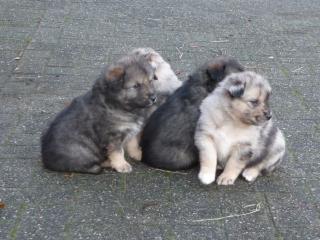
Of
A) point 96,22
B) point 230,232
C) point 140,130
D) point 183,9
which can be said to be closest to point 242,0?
point 183,9

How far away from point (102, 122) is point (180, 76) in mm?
2361

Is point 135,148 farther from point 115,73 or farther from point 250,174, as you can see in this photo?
point 250,174

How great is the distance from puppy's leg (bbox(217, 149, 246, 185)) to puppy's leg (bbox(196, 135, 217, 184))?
9cm

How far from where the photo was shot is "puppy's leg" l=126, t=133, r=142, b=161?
16.6ft

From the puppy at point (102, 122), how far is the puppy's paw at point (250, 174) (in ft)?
3.23

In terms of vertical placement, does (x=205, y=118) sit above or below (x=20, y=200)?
above

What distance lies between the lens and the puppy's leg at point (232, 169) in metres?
4.68

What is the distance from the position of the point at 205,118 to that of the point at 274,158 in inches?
27.0

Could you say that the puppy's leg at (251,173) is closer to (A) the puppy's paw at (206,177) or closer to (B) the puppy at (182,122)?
(A) the puppy's paw at (206,177)

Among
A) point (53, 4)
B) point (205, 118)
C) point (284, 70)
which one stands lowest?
point (53, 4)

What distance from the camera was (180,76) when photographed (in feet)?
22.6

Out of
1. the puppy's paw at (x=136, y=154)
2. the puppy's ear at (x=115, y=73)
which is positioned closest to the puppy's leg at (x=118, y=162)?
the puppy's paw at (x=136, y=154)

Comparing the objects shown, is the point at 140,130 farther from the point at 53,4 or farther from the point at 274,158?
the point at 53,4

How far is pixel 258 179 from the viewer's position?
16.0 feet
